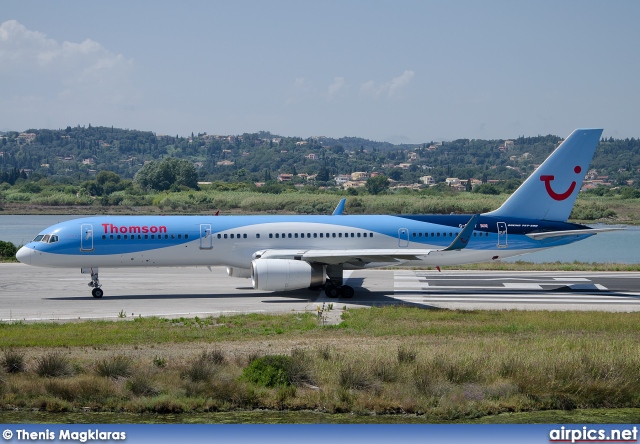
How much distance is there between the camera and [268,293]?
36938mm

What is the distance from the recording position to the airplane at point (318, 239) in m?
34.7

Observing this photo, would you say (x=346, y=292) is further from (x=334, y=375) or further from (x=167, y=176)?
(x=167, y=176)

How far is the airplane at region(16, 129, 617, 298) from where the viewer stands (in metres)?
34.7

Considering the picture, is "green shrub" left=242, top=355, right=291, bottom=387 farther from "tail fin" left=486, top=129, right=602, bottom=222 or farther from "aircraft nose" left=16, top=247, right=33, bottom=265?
"tail fin" left=486, top=129, right=602, bottom=222

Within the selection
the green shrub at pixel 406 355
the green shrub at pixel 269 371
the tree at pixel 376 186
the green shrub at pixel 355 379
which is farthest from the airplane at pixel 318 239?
the tree at pixel 376 186

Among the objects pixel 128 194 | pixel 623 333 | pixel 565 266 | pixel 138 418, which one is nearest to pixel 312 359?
pixel 138 418

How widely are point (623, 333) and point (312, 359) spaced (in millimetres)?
10947

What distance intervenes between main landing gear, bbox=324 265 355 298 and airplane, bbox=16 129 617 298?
0.04m

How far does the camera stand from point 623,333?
25.5 m

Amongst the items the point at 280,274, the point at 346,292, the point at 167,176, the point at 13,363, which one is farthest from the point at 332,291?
the point at 167,176

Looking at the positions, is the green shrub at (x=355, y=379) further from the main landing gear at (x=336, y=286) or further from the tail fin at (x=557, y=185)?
the tail fin at (x=557, y=185)

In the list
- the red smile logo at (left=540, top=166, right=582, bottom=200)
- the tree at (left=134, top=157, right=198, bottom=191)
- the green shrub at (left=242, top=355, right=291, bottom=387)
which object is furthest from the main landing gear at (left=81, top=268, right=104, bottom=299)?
the tree at (left=134, top=157, right=198, bottom=191)

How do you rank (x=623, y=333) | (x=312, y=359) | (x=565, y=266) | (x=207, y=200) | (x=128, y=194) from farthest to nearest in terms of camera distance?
(x=128, y=194) < (x=207, y=200) < (x=565, y=266) < (x=623, y=333) < (x=312, y=359)

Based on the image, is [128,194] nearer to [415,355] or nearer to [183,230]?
[183,230]
